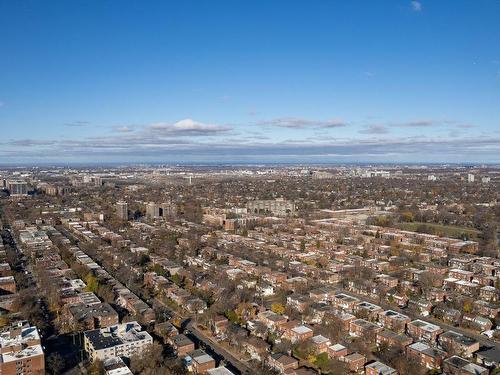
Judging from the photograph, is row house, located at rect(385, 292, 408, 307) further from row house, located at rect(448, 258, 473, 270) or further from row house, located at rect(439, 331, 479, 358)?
row house, located at rect(448, 258, 473, 270)

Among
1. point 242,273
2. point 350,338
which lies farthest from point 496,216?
point 350,338

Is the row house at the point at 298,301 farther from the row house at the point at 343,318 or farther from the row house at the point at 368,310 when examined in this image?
the row house at the point at 368,310

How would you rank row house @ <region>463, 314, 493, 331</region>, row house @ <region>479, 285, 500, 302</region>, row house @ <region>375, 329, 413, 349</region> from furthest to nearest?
row house @ <region>479, 285, 500, 302</region>, row house @ <region>463, 314, 493, 331</region>, row house @ <region>375, 329, 413, 349</region>

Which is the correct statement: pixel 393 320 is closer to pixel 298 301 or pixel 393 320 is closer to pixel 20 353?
pixel 298 301

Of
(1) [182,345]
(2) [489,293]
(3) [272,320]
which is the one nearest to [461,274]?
(2) [489,293]

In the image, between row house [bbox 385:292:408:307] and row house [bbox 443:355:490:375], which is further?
row house [bbox 385:292:408:307]

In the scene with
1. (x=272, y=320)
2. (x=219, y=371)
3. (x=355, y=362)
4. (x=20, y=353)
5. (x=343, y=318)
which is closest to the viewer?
(x=219, y=371)

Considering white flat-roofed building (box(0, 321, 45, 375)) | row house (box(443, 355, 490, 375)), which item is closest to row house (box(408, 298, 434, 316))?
row house (box(443, 355, 490, 375))

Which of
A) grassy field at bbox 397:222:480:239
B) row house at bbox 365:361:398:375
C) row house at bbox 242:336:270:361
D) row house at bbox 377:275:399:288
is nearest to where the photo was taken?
row house at bbox 365:361:398:375
